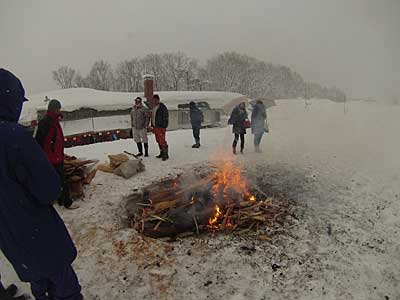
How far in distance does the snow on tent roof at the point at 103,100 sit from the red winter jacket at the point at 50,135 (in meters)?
22.9

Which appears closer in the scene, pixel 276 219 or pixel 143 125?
pixel 276 219

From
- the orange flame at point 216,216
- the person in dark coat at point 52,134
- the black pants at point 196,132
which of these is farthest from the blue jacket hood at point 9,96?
the black pants at point 196,132

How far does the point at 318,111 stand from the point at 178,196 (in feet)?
62.4

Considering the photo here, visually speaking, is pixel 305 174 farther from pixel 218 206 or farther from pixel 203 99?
pixel 203 99

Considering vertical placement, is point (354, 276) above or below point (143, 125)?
below

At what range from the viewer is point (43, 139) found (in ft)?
14.8

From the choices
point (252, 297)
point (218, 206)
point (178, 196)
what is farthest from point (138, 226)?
point (252, 297)

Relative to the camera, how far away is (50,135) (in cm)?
455

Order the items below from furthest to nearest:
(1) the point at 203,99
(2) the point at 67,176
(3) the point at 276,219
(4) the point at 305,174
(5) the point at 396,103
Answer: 1. (1) the point at 203,99
2. (5) the point at 396,103
3. (4) the point at 305,174
4. (2) the point at 67,176
5. (3) the point at 276,219

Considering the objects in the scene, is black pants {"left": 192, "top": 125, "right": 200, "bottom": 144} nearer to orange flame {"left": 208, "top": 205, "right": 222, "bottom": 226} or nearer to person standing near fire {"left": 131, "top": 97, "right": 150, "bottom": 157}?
person standing near fire {"left": 131, "top": 97, "right": 150, "bottom": 157}

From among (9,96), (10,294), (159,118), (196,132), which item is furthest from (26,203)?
(196,132)

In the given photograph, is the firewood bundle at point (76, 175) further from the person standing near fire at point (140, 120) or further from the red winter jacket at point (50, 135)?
the person standing near fire at point (140, 120)

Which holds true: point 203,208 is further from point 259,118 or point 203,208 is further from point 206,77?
point 206,77

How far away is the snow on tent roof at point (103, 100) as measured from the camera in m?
26.0
